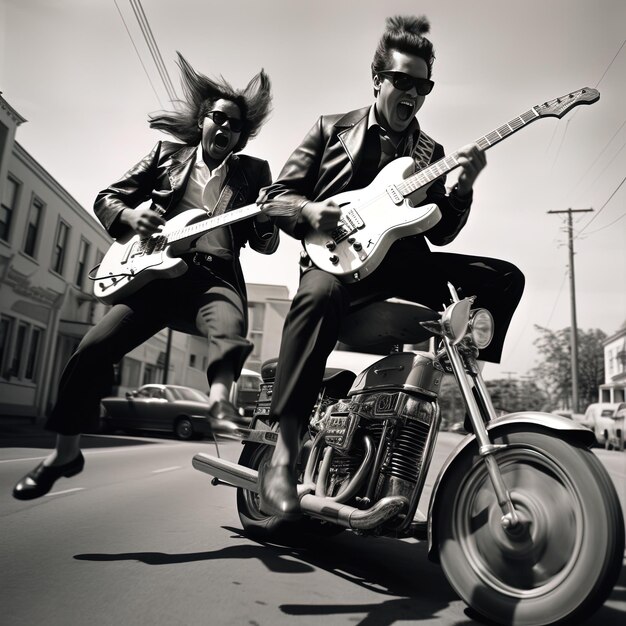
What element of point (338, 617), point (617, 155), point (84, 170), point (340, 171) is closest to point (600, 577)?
point (338, 617)

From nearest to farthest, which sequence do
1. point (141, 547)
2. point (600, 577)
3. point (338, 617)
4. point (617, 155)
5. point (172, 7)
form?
point (600, 577) < point (338, 617) < point (617, 155) < point (172, 7) < point (141, 547)

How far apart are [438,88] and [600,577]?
1.93 metres

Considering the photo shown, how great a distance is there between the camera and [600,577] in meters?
1.97

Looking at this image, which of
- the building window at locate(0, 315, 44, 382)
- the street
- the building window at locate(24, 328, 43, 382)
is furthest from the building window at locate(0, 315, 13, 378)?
the street

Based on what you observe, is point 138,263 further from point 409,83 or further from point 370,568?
point 370,568

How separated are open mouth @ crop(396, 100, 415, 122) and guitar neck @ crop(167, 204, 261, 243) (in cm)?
74

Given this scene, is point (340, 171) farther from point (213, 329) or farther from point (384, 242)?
point (213, 329)

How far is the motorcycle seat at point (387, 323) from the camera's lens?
284 cm

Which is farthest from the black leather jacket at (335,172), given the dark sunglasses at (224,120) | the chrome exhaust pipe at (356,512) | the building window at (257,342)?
the chrome exhaust pipe at (356,512)

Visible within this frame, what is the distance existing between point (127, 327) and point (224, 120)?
107cm

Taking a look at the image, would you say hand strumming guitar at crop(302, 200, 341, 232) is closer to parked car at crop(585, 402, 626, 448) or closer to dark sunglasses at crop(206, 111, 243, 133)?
dark sunglasses at crop(206, 111, 243, 133)

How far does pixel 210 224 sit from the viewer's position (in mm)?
2793

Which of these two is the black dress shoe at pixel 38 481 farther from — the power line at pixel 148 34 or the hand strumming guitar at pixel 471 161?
the hand strumming guitar at pixel 471 161

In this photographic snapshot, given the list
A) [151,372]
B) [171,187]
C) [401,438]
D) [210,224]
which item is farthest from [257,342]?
[151,372]
